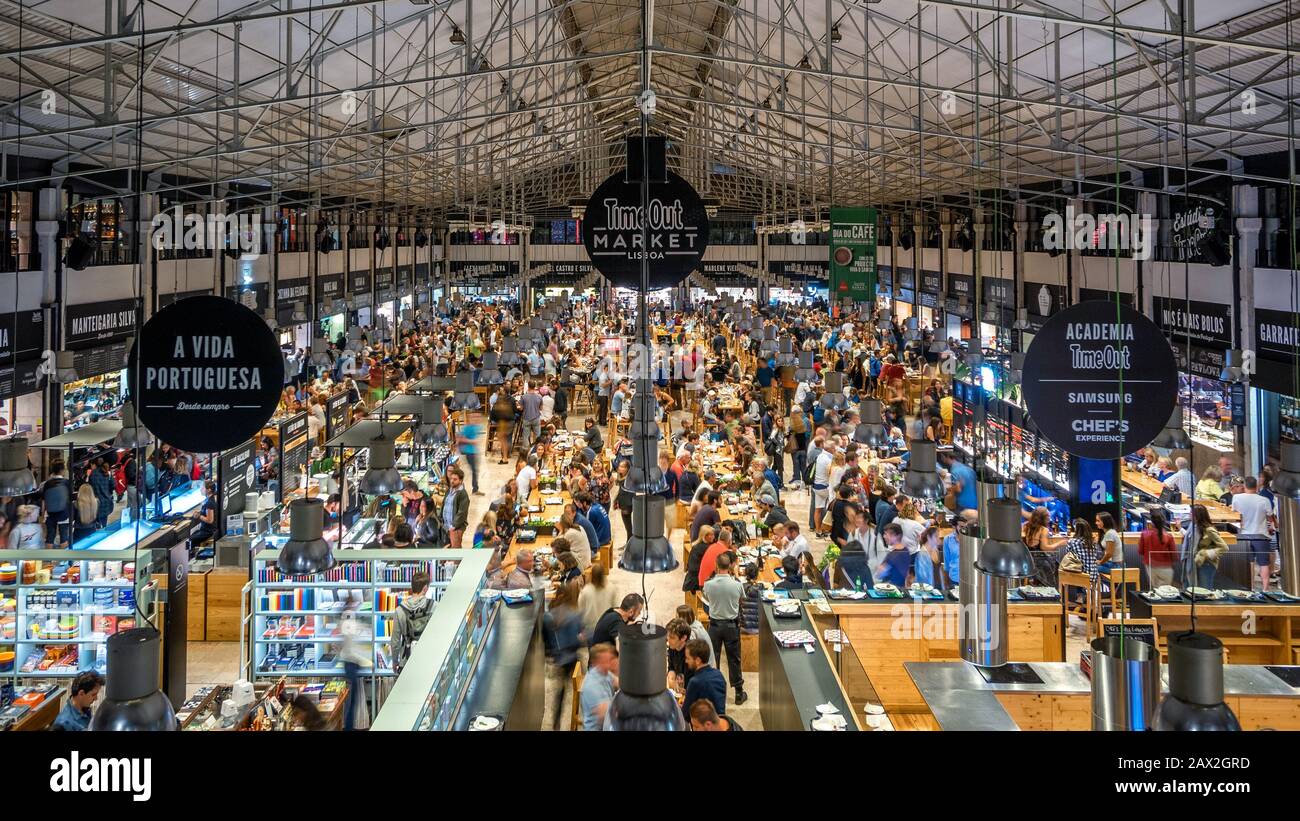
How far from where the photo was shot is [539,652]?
7.87 metres

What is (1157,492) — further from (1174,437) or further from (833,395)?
(833,395)

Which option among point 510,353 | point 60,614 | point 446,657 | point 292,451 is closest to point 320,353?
point 510,353

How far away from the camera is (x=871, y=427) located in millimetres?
10320

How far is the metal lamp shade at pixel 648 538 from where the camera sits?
18.4 feet

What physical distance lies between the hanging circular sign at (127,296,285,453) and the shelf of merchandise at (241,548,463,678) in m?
2.96

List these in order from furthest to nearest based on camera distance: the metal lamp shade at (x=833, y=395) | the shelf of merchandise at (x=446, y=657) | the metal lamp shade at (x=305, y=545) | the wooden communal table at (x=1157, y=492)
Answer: the metal lamp shade at (x=833, y=395) → the wooden communal table at (x=1157, y=492) → the metal lamp shade at (x=305, y=545) → the shelf of merchandise at (x=446, y=657)

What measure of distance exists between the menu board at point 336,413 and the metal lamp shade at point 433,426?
4259 mm

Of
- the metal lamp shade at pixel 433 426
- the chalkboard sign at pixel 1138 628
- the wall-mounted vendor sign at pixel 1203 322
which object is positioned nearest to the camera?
the chalkboard sign at pixel 1138 628

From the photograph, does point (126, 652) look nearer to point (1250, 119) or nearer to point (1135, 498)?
point (1135, 498)

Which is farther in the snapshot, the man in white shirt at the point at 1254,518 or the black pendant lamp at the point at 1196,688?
the man in white shirt at the point at 1254,518

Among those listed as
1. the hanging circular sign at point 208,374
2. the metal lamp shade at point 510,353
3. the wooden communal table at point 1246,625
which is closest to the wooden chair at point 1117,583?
the wooden communal table at point 1246,625

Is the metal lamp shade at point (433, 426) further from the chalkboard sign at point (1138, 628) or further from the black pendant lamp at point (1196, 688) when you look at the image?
the black pendant lamp at point (1196, 688)

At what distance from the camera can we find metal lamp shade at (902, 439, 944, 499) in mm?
8531

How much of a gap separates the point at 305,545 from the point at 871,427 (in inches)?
239
